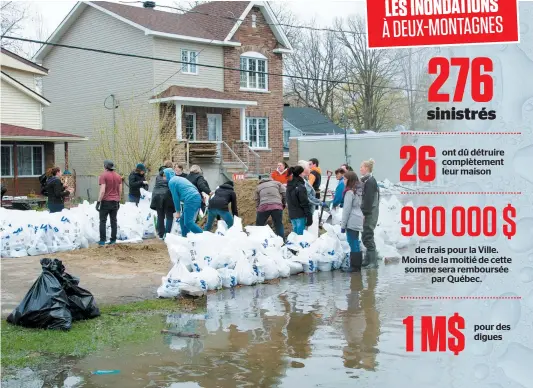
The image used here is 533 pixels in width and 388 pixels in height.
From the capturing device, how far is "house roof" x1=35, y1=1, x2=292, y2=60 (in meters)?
29.9

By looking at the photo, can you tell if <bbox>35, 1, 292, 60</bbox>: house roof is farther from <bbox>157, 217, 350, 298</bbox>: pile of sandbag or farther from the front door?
<bbox>157, 217, 350, 298</bbox>: pile of sandbag

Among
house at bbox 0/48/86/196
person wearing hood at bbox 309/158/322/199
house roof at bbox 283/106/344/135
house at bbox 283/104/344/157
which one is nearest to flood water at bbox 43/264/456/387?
person wearing hood at bbox 309/158/322/199

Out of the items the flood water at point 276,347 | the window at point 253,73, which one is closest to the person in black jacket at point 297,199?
the flood water at point 276,347

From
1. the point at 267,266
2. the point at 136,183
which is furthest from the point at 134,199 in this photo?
the point at 267,266

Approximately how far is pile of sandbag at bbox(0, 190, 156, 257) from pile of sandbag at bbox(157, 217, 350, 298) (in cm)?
309

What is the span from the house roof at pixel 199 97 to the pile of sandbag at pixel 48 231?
15707 millimetres

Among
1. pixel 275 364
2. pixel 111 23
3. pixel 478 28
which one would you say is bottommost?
pixel 275 364

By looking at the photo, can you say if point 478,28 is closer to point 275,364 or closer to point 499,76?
point 499,76

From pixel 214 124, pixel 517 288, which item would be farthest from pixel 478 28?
pixel 214 124

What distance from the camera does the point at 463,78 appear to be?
1549 millimetres

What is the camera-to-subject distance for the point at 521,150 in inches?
59.1

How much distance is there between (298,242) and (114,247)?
3.34 metres

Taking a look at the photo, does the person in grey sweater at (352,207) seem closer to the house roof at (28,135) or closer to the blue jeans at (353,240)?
the blue jeans at (353,240)

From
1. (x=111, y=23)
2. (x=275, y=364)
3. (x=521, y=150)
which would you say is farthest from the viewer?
(x=111, y=23)
